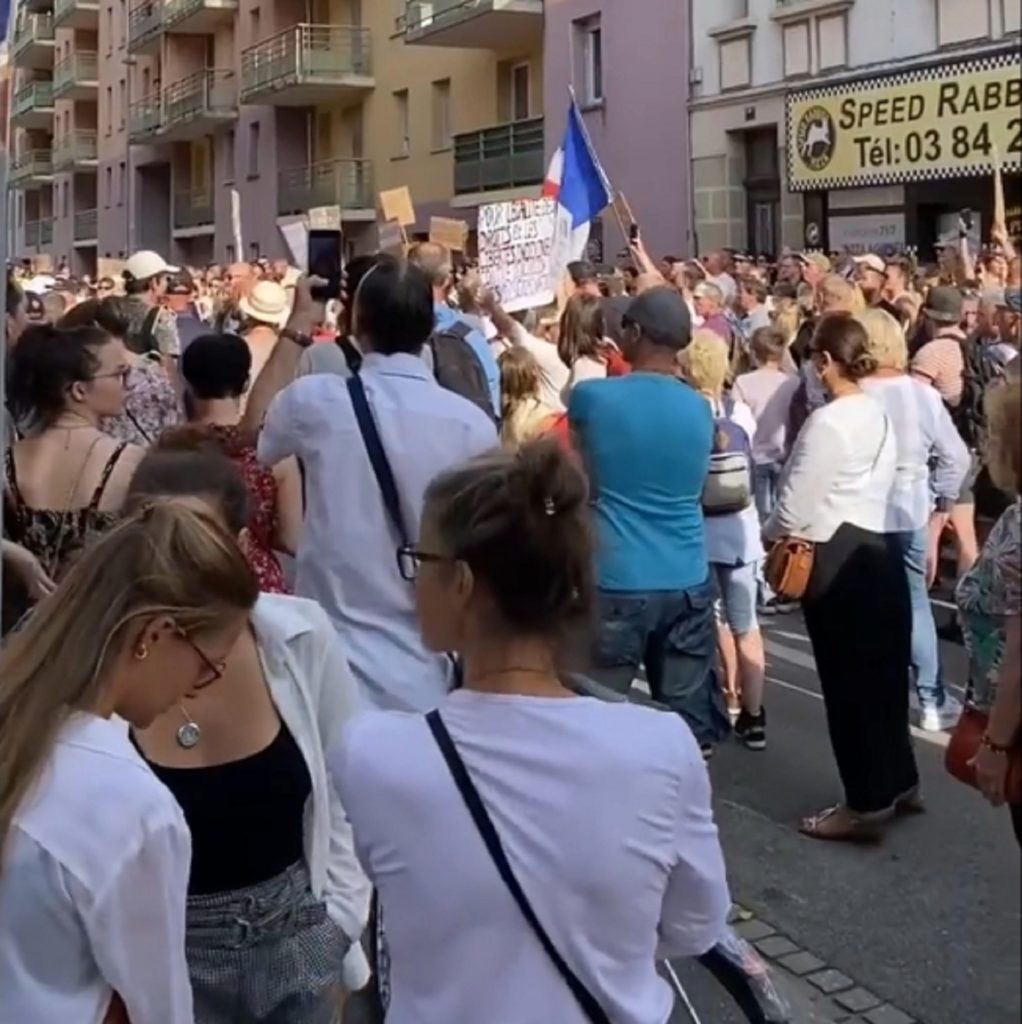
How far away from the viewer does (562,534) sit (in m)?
2.02

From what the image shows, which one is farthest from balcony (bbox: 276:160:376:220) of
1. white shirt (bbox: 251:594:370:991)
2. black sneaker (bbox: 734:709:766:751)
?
white shirt (bbox: 251:594:370:991)

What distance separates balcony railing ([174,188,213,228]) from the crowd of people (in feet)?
14.6

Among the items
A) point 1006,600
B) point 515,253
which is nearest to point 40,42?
point 515,253

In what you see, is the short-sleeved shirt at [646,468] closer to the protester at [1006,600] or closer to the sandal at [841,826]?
the sandal at [841,826]

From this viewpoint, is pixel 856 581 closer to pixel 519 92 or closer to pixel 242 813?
pixel 519 92

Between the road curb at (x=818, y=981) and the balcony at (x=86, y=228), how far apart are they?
7994 millimetres

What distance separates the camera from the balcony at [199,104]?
7.00m

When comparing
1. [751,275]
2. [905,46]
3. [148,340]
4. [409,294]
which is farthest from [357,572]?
[148,340]

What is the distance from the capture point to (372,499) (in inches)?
147

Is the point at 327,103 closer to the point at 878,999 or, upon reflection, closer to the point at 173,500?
the point at 878,999

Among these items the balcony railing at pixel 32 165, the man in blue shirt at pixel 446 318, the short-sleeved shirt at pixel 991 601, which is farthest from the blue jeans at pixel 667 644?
the balcony railing at pixel 32 165

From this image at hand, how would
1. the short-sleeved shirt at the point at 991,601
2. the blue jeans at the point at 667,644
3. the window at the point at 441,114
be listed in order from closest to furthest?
the short-sleeved shirt at the point at 991,601, the blue jeans at the point at 667,644, the window at the point at 441,114

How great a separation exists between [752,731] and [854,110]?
4318 mm

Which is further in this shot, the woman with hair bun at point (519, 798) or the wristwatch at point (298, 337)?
the wristwatch at point (298, 337)
